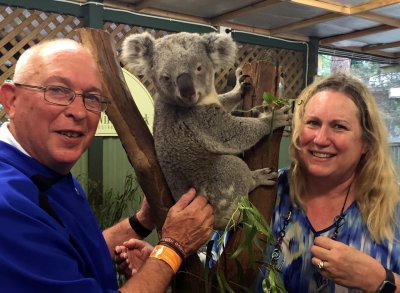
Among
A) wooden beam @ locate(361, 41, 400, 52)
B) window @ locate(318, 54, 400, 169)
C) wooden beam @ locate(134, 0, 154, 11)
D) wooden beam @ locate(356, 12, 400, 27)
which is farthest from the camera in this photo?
window @ locate(318, 54, 400, 169)

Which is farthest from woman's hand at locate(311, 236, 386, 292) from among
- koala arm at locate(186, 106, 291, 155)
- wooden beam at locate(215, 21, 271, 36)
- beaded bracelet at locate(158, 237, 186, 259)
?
wooden beam at locate(215, 21, 271, 36)

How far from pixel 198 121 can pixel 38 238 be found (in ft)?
3.43

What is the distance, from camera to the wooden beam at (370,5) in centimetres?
326

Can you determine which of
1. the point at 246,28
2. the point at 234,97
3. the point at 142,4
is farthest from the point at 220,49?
the point at 246,28

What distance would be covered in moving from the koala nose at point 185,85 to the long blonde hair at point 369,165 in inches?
18.2

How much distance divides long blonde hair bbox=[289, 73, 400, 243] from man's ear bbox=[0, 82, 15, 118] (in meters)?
0.99

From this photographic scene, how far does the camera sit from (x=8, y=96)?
107 centimetres

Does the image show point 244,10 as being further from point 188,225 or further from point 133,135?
point 188,225

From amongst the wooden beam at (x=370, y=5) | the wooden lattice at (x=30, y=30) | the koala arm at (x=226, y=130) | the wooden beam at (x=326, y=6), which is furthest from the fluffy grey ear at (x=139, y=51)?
the wooden beam at (x=370, y=5)

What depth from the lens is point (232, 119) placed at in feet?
6.06

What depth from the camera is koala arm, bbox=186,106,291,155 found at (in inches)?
66.5

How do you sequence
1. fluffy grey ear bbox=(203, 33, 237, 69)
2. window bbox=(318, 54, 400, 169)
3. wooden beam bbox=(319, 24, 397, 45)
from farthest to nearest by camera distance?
window bbox=(318, 54, 400, 169) → wooden beam bbox=(319, 24, 397, 45) → fluffy grey ear bbox=(203, 33, 237, 69)

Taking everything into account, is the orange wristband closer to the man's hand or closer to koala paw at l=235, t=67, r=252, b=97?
the man's hand

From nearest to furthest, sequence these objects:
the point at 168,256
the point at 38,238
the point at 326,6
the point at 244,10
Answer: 1. the point at 38,238
2. the point at 168,256
3. the point at 326,6
4. the point at 244,10
